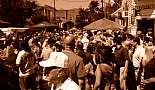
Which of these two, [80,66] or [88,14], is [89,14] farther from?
[80,66]

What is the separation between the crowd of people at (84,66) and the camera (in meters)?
7.14

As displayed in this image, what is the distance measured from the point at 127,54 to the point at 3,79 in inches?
135

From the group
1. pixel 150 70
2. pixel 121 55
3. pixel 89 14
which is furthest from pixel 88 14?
pixel 150 70

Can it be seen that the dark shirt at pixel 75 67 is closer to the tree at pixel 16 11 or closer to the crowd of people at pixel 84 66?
the crowd of people at pixel 84 66

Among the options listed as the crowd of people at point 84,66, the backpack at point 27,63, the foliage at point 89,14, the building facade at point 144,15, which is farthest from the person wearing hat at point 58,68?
the foliage at point 89,14

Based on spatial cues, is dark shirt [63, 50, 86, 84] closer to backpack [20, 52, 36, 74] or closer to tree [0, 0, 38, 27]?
backpack [20, 52, 36, 74]

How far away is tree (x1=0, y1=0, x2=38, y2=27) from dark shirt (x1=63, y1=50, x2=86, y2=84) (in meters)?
51.2

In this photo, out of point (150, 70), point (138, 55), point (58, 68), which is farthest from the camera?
point (138, 55)

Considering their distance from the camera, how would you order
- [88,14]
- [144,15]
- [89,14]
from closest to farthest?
[144,15] → [89,14] → [88,14]

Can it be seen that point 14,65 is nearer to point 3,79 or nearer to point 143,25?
point 3,79

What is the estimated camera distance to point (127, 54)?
10.9 meters

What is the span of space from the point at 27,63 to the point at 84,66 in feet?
6.24

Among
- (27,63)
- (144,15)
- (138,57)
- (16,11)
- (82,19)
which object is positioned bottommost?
(82,19)

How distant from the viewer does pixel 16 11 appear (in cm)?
6034
